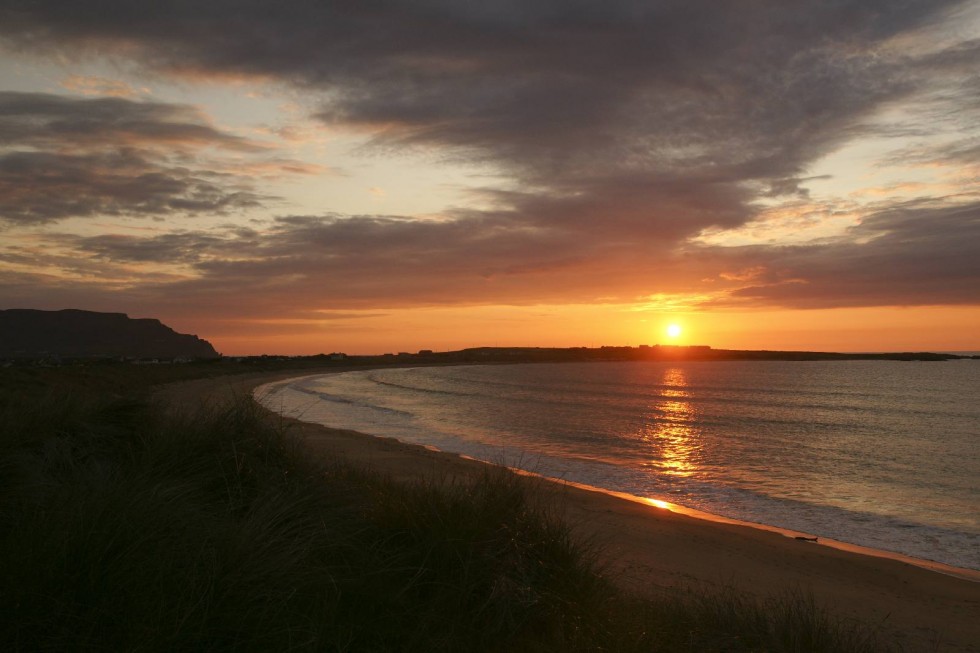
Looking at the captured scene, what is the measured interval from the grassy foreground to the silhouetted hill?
16262 cm

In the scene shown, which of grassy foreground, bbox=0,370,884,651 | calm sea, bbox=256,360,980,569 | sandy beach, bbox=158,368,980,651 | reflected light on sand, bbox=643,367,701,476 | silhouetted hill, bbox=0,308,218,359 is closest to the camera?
grassy foreground, bbox=0,370,884,651

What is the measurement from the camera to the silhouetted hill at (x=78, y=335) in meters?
159

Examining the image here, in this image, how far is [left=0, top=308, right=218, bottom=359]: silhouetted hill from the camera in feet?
521

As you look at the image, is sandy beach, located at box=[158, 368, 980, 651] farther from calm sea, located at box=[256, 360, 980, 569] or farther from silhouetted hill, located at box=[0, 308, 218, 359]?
silhouetted hill, located at box=[0, 308, 218, 359]

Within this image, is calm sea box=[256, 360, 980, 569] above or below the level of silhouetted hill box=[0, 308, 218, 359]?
below

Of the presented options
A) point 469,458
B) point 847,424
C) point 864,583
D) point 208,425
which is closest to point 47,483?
point 208,425

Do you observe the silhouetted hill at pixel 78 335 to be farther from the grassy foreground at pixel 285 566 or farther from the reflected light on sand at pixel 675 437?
the grassy foreground at pixel 285 566

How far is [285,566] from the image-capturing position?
15.1 ft

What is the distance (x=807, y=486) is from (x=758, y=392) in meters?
47.3

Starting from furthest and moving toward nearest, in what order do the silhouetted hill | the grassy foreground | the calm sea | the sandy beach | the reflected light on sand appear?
the silhouetted hill, the reflected light on sand, the calm sea, the sandy beach, the grassy foreground

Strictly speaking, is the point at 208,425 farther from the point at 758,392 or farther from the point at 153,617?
the point at 758,392

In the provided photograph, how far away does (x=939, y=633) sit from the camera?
24.8 ft

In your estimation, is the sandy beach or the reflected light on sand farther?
the reflected light on sand

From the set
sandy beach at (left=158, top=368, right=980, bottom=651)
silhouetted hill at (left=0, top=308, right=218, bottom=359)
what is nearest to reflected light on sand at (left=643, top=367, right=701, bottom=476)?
sandy beach at (left=158, top=368, right=980, bottom=651)
